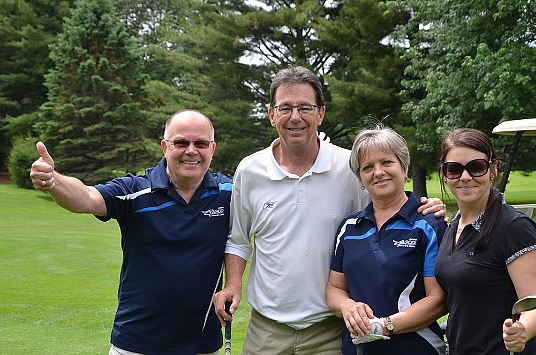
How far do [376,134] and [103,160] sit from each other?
32844 millimetres

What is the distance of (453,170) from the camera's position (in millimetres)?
2557

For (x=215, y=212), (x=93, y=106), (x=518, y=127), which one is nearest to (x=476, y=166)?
(x=215, y=212)

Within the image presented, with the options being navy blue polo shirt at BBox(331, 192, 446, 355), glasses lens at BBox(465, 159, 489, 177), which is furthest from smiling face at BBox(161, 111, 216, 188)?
glasses lens at BBox(465, 159, 489, 177)

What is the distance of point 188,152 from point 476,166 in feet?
5.06

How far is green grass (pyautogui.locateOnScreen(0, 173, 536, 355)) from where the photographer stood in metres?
6.25

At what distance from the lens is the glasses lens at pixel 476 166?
8.26 ft

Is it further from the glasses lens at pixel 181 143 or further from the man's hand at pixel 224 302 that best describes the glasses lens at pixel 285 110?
the man's hand at pixel 224 302

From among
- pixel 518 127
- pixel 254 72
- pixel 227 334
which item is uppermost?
pixel 254 72

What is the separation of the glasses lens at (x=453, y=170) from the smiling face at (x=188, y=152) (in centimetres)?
138

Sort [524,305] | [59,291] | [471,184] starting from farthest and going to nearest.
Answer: [59,291]
[471,184]
[524,305]

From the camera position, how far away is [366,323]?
258 centimetres

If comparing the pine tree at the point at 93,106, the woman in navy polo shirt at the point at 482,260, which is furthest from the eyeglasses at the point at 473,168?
the pine tree at the point at 93,106

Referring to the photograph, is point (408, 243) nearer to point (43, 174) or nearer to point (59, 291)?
point (43, 174)

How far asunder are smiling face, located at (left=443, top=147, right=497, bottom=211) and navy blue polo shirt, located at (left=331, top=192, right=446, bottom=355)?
0.25m
